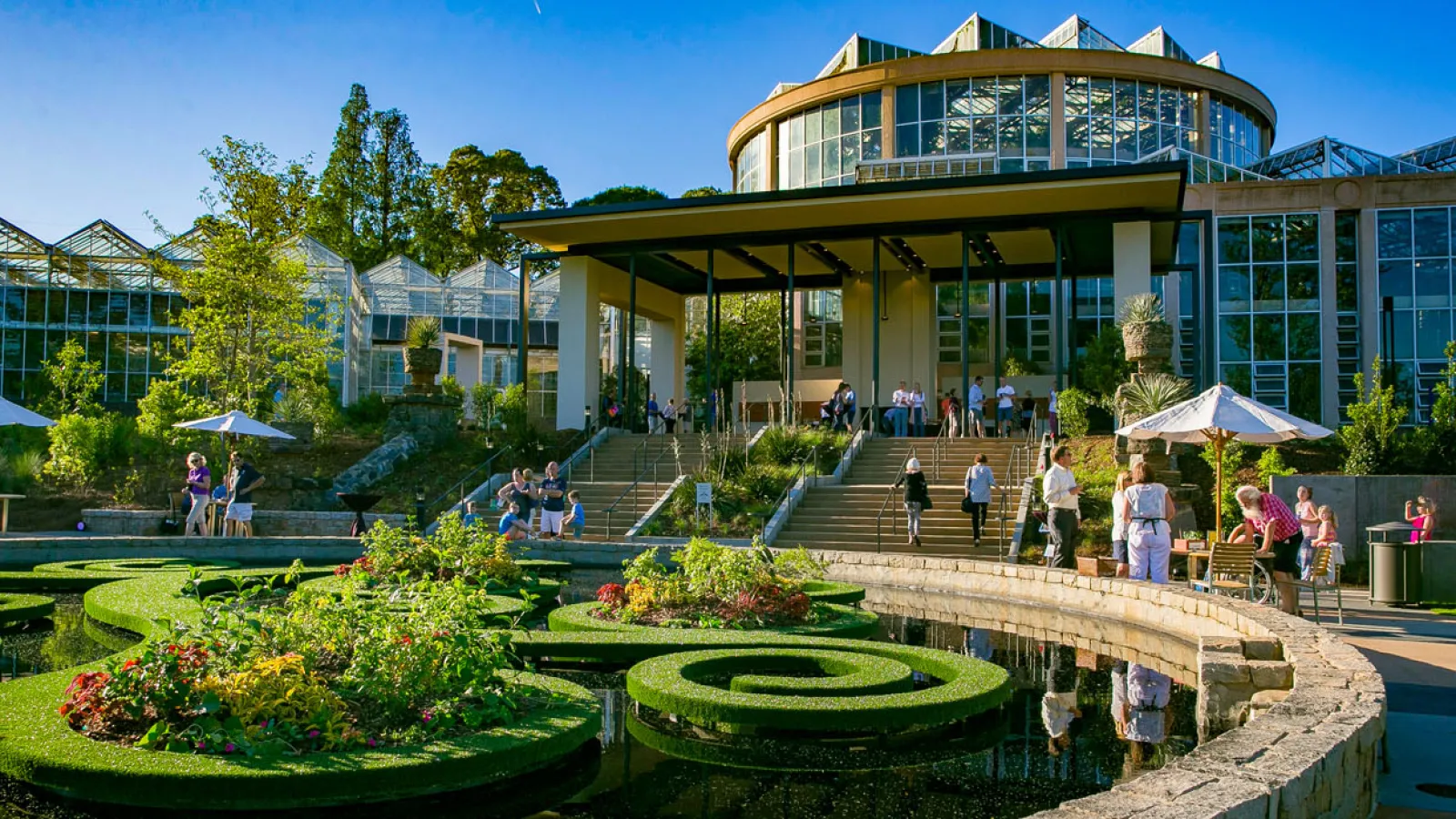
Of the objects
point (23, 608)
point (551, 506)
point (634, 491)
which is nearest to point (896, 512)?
point (634, 491)

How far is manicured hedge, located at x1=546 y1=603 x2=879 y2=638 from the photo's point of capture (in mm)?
9023

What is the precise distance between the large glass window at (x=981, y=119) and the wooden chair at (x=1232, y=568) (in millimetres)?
27321

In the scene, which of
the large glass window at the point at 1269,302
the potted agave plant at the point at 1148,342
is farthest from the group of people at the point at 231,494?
the large glass window at the point at 1269,302

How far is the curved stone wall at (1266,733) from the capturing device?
3793 mm

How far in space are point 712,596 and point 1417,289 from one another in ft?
91.8

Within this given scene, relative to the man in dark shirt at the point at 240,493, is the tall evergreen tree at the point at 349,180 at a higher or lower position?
higher

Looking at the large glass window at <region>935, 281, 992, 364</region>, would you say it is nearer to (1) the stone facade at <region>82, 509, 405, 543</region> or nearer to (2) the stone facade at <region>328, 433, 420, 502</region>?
(2) the stone facade at <region>328, 433, 420, 502</region>

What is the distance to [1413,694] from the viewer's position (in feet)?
23.7

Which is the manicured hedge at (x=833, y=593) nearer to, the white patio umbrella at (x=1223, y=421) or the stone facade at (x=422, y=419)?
the white patio umbrella at (x=1223, y=421)

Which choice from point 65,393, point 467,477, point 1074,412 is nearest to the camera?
point 1074,412

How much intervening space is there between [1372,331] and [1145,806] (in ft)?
103

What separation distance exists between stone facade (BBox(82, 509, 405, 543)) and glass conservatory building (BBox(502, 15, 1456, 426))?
895cm

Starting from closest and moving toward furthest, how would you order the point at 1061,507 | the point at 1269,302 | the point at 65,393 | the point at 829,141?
the point at 1061,507 < the point at 65,393 < the point at 1269,302 < the point at 829,141

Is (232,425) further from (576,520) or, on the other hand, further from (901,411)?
(901,411)
